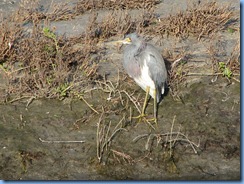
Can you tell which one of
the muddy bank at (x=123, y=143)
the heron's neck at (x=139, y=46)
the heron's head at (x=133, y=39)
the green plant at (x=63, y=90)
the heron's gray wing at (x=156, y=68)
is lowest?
the muddy bank at (x=123, y=143)

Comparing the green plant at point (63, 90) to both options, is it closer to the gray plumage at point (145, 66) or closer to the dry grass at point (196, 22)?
the gray plumage at point (145, 66)

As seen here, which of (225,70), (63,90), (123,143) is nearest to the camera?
(123,143)

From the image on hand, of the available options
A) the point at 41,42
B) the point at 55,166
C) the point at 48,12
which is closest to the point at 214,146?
the point at 55,166

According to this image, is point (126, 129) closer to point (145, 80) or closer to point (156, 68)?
point (145, 80)

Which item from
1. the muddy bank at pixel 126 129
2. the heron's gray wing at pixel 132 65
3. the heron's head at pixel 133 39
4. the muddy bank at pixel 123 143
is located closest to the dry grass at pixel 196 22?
the muddy bank at pixel 126 129

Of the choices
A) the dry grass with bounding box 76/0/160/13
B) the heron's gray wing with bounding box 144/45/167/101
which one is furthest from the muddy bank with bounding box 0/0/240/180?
the dry grass with bounding box 76/0/160/13

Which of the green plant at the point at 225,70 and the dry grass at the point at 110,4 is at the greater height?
the dry grass at the point at 110,4

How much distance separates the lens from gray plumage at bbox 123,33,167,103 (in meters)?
7.32

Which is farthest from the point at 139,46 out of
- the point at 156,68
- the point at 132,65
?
the point at 156,68

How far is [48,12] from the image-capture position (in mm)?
10352

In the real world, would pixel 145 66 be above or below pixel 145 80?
above

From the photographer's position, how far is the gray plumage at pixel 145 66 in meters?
7.32

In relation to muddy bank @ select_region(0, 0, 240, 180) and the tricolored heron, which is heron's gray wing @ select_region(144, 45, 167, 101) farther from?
muddy bank @ select_region(0, 0, 240, 180)

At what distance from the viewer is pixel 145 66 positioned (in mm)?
7328
